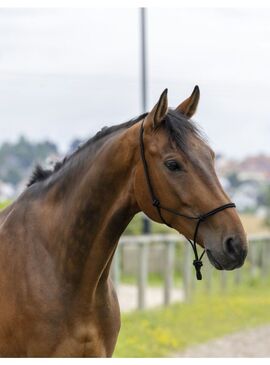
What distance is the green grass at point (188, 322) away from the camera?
995cm

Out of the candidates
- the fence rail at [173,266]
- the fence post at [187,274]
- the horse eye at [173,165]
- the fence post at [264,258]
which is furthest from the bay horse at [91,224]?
the fence post at [264,258]

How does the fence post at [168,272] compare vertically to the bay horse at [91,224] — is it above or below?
below

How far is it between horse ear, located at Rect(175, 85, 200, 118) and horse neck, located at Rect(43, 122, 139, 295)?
Answer: 287 mm

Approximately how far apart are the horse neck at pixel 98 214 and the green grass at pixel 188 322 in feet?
14.5

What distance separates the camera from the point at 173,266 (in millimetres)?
15938

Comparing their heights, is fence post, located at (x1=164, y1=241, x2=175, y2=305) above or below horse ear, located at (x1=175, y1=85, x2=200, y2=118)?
below

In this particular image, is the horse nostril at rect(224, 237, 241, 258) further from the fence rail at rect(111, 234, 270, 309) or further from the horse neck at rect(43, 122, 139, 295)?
the fence rail at rect(111, 234, 270, 309)

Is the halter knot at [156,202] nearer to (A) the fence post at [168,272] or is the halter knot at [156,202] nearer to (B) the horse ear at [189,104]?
(B) the horse ear at [189,104]

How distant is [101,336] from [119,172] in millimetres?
923

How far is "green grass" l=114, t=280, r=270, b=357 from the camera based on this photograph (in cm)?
995

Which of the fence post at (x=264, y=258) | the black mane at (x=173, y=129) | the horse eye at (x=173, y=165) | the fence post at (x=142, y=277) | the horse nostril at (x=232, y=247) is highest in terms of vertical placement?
the black mane at (x=173, y=129)

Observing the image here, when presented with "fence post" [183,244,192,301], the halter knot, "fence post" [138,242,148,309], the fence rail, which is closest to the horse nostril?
the halter knot
